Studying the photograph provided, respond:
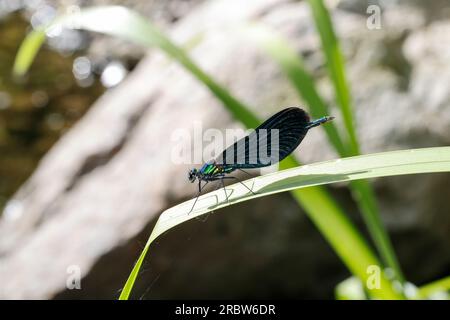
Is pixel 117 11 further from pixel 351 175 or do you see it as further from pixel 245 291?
pixel 245 291

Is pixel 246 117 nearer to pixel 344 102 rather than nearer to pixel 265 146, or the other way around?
pixel 344 102

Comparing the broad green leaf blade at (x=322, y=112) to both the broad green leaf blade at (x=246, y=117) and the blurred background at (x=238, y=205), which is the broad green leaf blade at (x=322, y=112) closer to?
the broad green leaf blade at (x=246, y=117)

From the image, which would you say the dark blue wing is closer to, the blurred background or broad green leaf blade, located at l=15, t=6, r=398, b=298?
broad green leaf blade, located at l=15, t=6, r=398, b=298

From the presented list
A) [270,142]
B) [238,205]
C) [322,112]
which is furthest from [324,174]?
[238,205]

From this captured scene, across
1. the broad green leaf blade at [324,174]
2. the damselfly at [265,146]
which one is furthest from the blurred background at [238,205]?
the broad green leaf blade at [324,174]

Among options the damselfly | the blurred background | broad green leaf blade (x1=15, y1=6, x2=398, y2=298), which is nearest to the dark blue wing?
the damselfly

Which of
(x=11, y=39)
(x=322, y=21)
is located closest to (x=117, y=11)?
(x=322, y=21)
